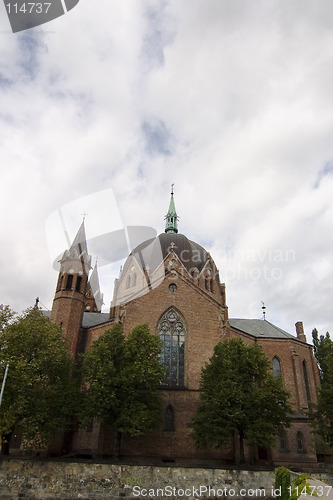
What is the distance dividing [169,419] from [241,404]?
841cm

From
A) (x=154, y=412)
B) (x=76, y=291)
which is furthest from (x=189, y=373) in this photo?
(x=76, y=291)

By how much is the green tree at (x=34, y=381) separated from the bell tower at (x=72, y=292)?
7.57m

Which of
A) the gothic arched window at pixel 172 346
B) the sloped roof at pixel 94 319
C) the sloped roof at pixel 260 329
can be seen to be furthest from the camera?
the sloped roof at pixel 94 319

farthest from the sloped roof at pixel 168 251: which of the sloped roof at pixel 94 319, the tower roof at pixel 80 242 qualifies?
the tower roof at pixel 80 242

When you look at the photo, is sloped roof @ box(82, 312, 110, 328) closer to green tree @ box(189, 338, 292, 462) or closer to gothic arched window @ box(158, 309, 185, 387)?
gothic arched window @ box(158, 309, 185, 387)

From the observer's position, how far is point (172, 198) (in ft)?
242

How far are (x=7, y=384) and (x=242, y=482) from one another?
62.0 feet

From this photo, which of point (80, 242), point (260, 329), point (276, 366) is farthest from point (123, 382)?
point (260, 329)

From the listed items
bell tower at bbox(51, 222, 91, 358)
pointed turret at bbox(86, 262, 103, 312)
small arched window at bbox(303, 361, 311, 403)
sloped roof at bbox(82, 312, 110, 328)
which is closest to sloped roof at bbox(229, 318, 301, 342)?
small arched window at bbox(303, 361, 311, 403)

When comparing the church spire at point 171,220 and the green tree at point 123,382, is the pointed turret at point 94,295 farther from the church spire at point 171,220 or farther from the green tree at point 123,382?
the green tree at point 123,382

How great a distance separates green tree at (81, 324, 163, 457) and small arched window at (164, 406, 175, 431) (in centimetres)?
393

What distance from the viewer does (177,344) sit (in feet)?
131

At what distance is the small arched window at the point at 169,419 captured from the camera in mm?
35406

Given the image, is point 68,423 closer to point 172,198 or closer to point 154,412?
point 154,412
